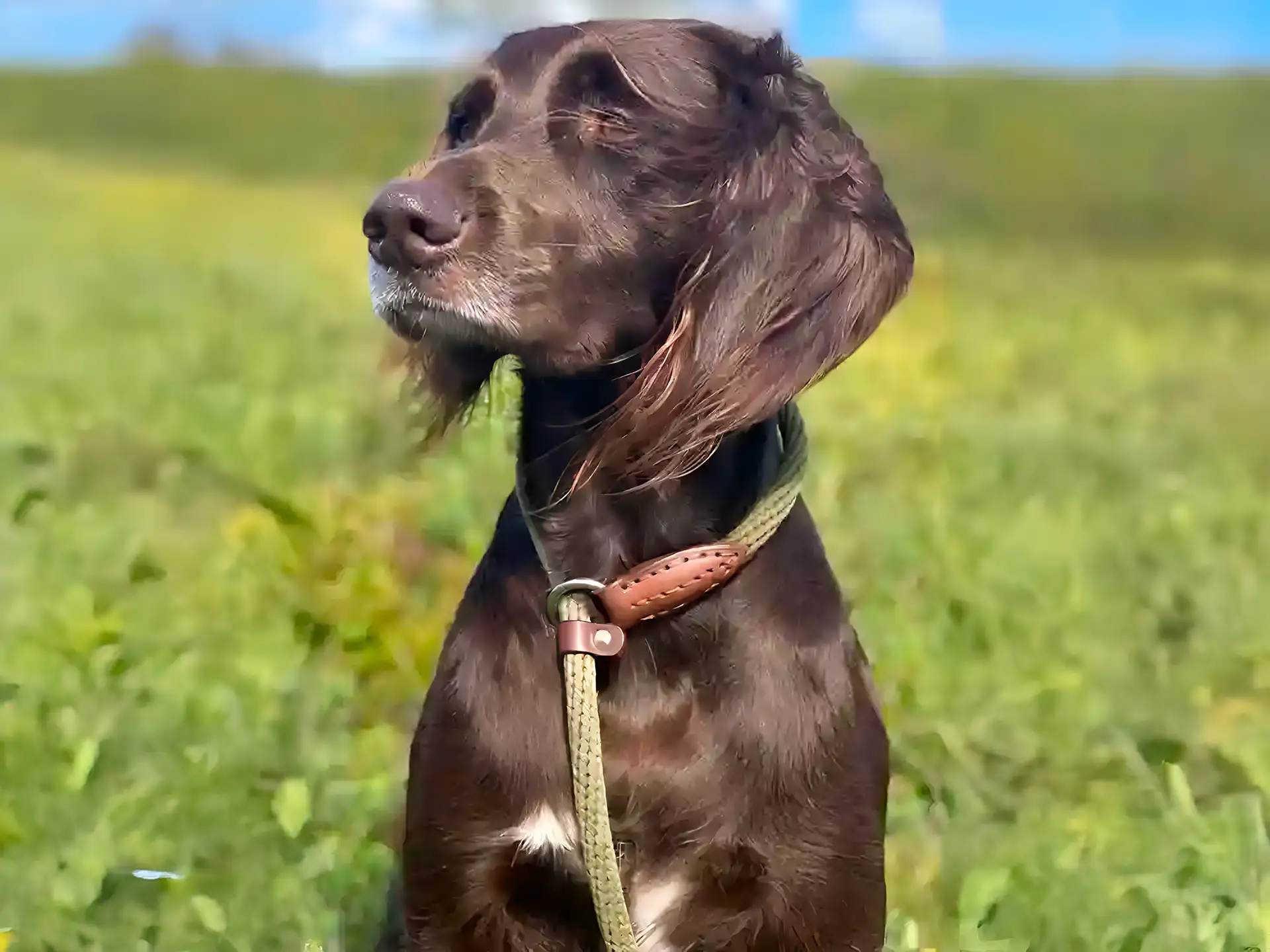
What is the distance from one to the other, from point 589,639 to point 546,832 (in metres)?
0.28

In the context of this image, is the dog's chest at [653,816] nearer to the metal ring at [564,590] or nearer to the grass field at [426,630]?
the metal ring at [564,590]

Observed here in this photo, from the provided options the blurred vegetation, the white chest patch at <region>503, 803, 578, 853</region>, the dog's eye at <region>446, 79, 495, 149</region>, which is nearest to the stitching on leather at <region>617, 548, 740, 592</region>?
the white chest patch at <region>503, 803, 578, 853</region>

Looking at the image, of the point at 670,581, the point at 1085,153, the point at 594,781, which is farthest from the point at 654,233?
the point at 1085,153

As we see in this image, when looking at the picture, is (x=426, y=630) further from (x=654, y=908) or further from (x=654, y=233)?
(x=654, y=233)

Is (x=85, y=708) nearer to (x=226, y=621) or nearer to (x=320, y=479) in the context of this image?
(x=226, y=621)

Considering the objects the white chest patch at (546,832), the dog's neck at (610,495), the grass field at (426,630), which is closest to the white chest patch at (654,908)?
the white chest patch at (546,832)

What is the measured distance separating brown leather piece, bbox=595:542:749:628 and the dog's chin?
383mm

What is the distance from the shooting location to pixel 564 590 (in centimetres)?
190

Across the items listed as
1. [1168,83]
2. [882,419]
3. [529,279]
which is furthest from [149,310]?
[1168,83]

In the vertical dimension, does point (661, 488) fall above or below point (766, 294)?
below

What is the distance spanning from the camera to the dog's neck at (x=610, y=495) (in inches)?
78.5

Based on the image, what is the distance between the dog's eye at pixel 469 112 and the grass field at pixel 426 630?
2.26 feet

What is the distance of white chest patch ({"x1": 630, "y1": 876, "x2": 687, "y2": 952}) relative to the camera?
192 centimetres

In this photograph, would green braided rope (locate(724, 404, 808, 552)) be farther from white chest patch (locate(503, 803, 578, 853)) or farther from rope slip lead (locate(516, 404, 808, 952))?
white chest patch (locate(503, 803, 578, 853))
